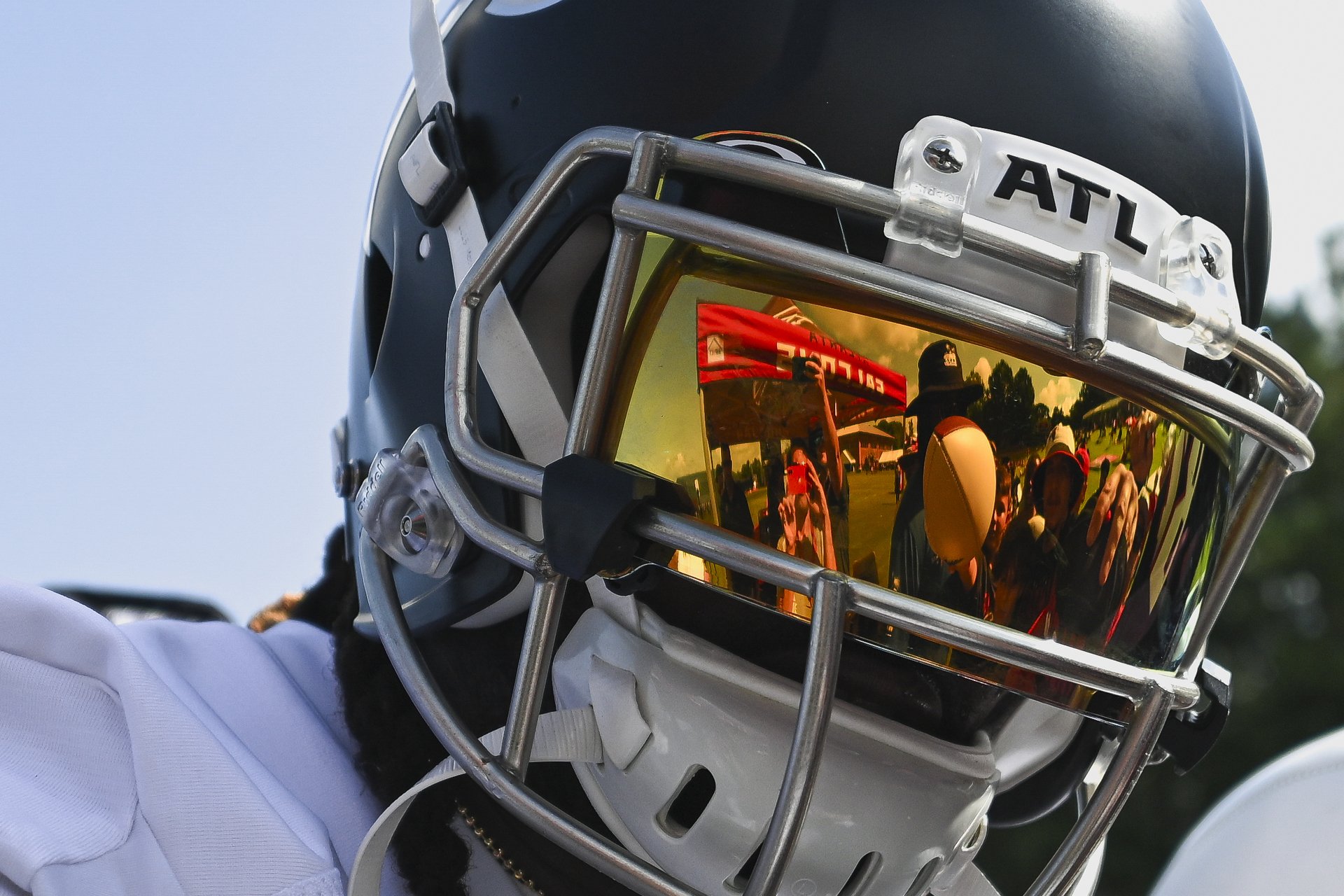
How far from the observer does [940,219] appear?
0.80 meters

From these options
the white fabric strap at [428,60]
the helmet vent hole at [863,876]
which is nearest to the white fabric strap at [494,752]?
the helmet vent hole at [863,876]

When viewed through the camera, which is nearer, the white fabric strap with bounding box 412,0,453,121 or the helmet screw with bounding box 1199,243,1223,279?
the helmet screw with bounding box 1199,243,1223,279

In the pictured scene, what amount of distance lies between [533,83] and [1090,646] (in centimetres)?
63

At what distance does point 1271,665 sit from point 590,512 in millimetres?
10933

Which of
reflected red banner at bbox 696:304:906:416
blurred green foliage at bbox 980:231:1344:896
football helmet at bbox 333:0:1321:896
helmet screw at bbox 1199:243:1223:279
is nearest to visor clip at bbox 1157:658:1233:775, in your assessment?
football helmet at bbox 333:0:1321:896

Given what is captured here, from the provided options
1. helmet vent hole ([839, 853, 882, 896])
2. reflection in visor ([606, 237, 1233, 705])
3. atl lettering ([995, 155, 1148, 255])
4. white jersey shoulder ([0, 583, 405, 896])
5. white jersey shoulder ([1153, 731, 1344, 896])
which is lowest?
white jersey shoulder ([1153, 731, 1344, 896])

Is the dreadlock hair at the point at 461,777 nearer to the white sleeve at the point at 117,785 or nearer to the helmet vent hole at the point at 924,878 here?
the white sleeve at the point at 117,785

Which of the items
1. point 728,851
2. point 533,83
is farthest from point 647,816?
point 533,83

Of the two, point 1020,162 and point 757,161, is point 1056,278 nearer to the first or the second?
point 1020,162

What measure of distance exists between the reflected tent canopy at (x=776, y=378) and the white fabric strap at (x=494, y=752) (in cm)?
24

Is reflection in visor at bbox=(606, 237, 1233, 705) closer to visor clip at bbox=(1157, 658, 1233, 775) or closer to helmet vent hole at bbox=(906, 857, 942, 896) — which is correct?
helmet vent hole at bbox=(906, 857, 942, 896)

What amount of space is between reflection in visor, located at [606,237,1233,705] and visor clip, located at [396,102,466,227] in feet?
0.69

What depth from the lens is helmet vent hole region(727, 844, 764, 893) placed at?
91 centimetres

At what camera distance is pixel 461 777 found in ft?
3.32
